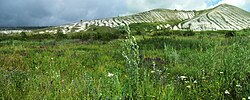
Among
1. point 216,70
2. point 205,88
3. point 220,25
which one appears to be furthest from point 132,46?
point 220,25

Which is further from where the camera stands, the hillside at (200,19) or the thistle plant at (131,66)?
the hillside at (200,19)

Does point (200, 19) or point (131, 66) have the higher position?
point (200, 19)

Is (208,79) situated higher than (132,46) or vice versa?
(132,46)

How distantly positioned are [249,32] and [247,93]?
6.26 ft

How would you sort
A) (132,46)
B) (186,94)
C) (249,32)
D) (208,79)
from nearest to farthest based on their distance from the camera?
(132,46), (186,94), (208,79), (249,32)

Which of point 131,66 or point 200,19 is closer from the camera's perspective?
point 131,66

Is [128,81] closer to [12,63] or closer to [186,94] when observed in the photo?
[186,94]

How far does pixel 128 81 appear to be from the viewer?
3.94 meters

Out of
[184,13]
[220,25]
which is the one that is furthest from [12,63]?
[184,13]

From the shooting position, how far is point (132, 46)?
354 cm

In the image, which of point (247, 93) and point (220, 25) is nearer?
point (247, 93)

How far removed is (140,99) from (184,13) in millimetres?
197005

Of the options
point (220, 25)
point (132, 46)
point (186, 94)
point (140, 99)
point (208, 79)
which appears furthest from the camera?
point (220, 25)

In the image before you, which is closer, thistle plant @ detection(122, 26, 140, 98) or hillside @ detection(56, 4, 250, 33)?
thistle plant @ detection(122, 26, 140, 98)
